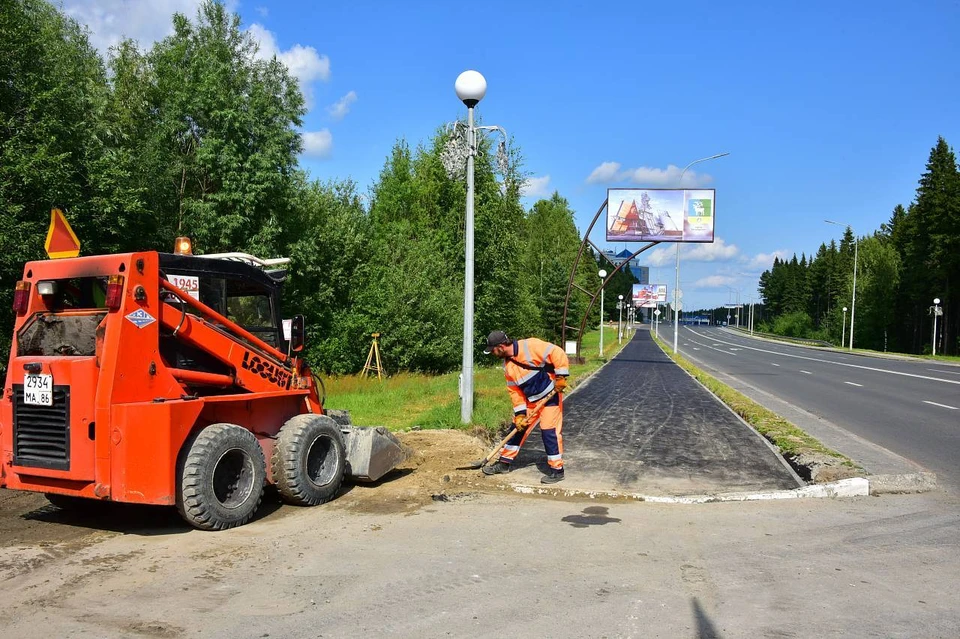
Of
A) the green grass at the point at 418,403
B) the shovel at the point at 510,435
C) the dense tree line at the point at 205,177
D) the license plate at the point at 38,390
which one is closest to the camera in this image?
the license plate at the point at 38,390

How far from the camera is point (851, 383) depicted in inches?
910

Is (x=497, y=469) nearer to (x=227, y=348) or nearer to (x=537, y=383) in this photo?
(x=537, y=383)

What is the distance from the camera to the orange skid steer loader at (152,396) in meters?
5.67

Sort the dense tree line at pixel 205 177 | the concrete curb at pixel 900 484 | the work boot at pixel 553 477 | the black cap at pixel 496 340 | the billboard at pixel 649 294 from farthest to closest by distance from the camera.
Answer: the billboard at pixel 649 294, the dense tree line at pixel 205 177, the black cap at pixel 496 340, the work boot at pixel 553 477, the concrete curb at pixel 900 484

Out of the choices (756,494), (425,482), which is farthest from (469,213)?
(756,494)

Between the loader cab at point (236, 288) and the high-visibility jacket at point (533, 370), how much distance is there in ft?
8.78

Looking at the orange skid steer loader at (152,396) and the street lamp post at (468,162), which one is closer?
the orange skid steer loader at (152,396)

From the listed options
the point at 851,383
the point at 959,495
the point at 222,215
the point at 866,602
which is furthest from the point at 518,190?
the point at 866,602

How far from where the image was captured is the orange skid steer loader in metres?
5.67

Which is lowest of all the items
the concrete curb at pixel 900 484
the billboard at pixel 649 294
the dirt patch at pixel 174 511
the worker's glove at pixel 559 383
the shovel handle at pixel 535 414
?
the dirt patch at pixel 174 511

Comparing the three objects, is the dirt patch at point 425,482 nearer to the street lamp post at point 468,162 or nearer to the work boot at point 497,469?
the work boot at point 497,469

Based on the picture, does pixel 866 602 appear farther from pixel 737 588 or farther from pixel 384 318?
pixel 384 318

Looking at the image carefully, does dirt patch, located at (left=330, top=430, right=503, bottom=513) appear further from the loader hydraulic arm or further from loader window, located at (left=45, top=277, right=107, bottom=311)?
loader window, located at (left=45, top=277, right=107, bottom=311)

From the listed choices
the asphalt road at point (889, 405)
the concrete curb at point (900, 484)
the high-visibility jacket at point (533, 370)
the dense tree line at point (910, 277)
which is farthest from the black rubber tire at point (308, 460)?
the dense tree line at point (910, 277)
